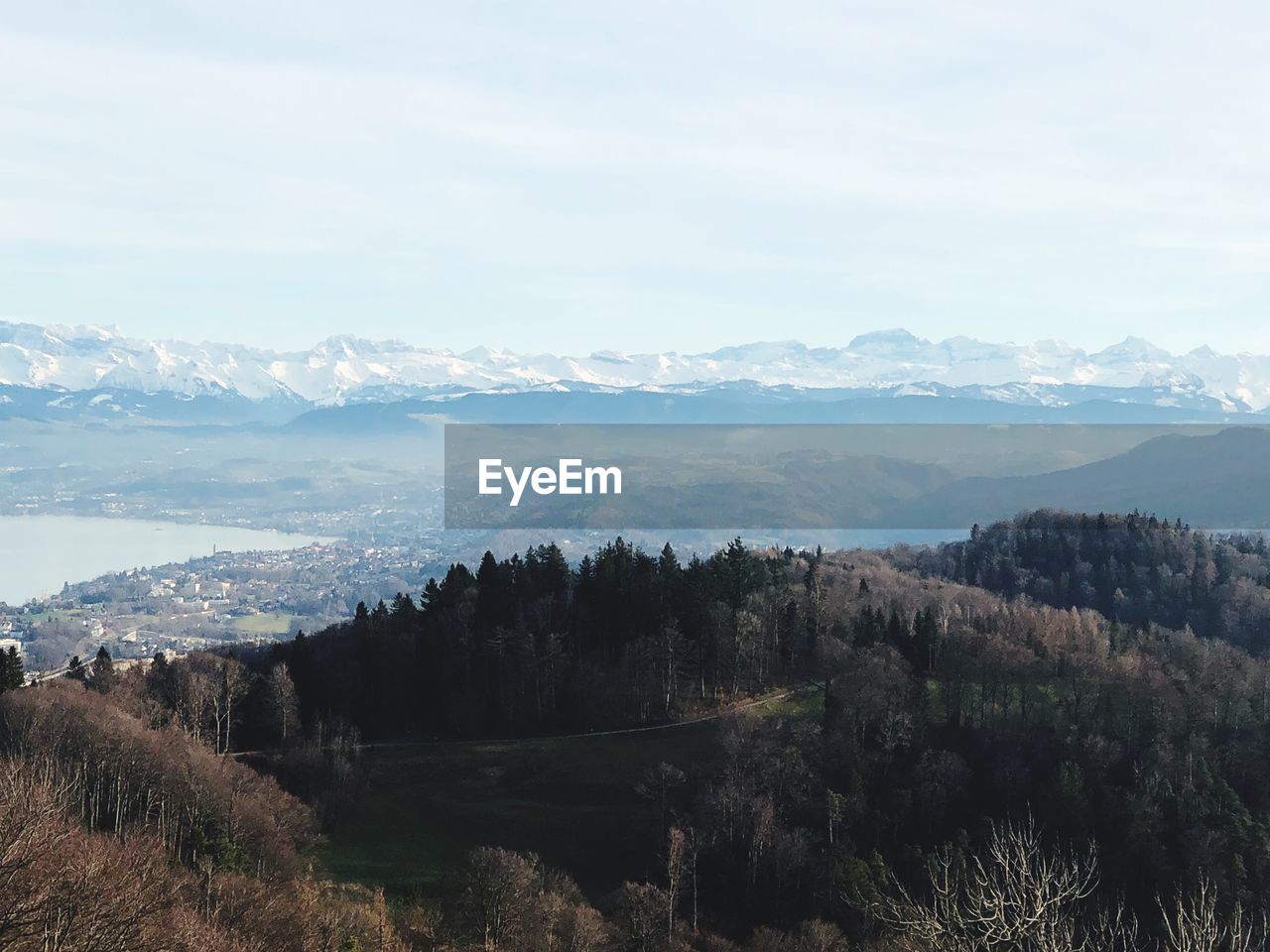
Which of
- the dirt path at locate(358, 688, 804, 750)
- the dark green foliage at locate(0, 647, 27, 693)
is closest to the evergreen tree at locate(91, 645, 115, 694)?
the dark green foliage at locate(0, 647, 27, 693)

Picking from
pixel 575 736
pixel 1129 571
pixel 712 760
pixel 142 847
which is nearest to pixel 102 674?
pixel 575 736

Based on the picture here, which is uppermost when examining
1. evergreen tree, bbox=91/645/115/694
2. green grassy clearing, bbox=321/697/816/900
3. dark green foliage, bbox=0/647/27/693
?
dark green foliage, bbox=0/647/27/693

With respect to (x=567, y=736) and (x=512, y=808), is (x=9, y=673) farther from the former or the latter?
(x=567, y=736)

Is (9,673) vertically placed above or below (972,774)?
above

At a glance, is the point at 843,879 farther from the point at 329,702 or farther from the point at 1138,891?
the point at 329,702

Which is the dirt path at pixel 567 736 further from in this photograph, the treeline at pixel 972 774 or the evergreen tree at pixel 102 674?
the evergreen tree at pixel 102 674

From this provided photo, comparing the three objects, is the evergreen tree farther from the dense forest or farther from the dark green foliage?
the dark green foliage
